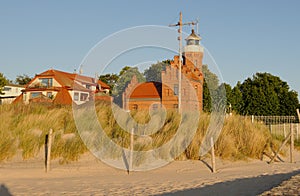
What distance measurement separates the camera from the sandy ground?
7492 mm

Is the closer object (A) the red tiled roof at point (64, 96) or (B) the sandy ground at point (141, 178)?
(B) the sandy ground at point (141, 178)

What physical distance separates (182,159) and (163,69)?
67.7 ft

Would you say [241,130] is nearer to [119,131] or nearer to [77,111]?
[119,131]

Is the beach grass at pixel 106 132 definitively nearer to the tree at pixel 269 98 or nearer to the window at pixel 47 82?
the window at pixel 47 82

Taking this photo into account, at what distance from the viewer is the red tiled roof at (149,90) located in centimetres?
3369

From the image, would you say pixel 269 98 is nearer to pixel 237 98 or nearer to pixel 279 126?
pixel 237 98

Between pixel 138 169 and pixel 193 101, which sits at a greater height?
pixel 193 101

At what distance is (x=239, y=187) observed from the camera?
7.59 meters

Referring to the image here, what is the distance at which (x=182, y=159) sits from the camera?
11500 millimetres

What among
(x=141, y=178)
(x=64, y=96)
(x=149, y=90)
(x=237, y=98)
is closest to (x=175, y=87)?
(x=149, y=90)

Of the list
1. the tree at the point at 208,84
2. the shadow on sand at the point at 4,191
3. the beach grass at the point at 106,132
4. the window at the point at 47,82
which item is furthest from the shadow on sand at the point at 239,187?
the window at the point at 47,82

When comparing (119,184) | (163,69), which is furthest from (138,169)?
(163,69)

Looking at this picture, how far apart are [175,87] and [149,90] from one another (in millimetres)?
4925

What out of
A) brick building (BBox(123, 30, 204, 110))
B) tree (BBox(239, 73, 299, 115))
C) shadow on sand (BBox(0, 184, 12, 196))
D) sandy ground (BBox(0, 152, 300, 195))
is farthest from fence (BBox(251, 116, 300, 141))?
tree (BBox(239, 73, 299, 115))
